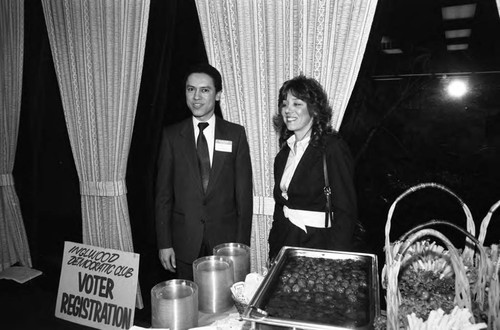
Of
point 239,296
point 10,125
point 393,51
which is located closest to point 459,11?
point 393,51

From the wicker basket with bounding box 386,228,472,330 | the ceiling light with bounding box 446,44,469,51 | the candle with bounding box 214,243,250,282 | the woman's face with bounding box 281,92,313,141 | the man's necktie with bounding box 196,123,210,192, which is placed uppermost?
the ceiling light with bounding box 446,44,469,51

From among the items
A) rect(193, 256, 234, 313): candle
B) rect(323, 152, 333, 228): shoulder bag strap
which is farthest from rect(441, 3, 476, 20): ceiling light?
rect(193, 256, 234, 313): candle

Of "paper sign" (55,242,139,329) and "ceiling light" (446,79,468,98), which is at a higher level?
"ceiling light" (446,79,468,98)

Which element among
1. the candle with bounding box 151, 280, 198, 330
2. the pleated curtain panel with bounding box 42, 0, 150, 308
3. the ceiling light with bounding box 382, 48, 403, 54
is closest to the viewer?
the candle with bounding box 151, 280, 198, 330

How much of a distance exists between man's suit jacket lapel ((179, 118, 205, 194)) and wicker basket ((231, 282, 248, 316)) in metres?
0.92

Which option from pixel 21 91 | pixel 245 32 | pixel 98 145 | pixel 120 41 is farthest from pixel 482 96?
pixel 21 91

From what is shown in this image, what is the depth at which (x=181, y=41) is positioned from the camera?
2.71 metres

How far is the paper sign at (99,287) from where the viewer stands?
5.38 feet

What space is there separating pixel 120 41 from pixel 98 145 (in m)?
0.85

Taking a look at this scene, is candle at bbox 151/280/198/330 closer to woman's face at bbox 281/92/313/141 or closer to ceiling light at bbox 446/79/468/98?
woman's face at bbox 281/92/313/141

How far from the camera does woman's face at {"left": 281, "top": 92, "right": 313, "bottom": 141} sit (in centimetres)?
186

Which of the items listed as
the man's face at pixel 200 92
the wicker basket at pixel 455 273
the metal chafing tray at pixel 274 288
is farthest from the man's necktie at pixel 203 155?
the wicker basket at pixel 455 273

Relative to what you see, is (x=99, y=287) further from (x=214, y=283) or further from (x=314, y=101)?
(x=314, y=101)

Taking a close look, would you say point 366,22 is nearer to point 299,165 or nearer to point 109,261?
point 299,165
